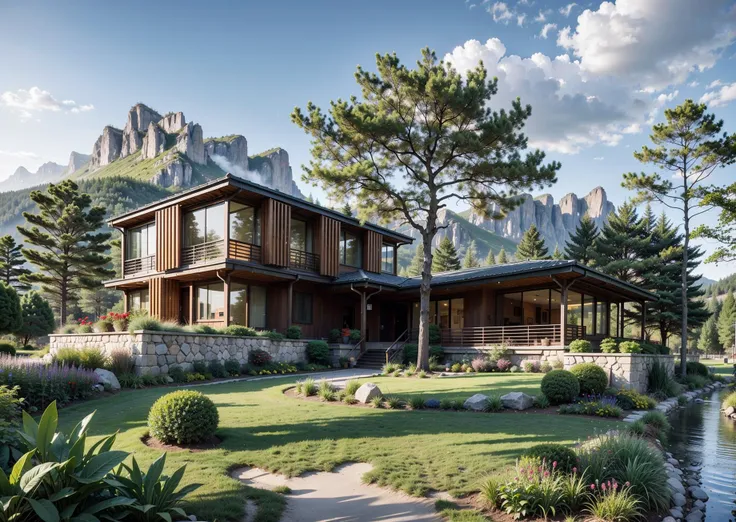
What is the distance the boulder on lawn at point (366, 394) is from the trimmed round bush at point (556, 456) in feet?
17.4

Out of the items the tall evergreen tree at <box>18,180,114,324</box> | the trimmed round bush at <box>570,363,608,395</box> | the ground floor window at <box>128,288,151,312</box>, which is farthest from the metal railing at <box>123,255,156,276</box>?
the trimmed round bush at <box>570,363,608,395</box>

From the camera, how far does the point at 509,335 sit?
21.1 m

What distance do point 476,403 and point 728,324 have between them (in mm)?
67037

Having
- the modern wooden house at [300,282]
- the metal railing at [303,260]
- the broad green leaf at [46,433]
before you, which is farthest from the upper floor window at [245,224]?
the broad green leaf at [46,433]

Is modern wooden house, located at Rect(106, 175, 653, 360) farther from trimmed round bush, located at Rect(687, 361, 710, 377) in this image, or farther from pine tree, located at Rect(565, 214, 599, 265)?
pine tree, located at Rect(565, 214, 599, 265)

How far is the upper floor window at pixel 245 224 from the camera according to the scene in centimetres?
2022

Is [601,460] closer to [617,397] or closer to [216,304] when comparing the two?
[617,397]

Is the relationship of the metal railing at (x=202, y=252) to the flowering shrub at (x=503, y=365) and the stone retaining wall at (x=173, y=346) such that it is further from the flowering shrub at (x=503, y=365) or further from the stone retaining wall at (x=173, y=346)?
the flowering shrub at (x=503, y=365)

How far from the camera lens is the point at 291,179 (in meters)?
172

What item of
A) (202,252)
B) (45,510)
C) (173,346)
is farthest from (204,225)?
(45,510)

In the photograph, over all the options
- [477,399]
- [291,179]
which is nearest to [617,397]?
[477,399]

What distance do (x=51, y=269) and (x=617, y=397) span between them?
32551 millimetres

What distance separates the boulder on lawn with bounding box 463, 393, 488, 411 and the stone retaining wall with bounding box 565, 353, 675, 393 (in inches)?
Result: 221

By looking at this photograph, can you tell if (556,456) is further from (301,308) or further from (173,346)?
(301,308)
